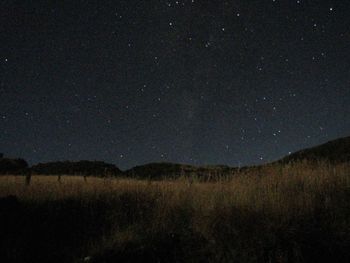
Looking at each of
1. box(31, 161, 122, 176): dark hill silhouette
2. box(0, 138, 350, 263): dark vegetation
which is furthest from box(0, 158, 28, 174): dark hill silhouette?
box(0, 138, 350, 263): dark vegetation

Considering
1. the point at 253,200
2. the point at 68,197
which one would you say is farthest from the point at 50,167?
the point at 253,200

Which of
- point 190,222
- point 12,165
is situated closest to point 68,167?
point 12,165

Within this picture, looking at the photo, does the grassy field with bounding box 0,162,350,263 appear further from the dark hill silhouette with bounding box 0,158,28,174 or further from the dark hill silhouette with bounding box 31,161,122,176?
the dark hill silhouette with bounding box 31,161,122,176

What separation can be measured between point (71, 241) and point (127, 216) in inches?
59.1

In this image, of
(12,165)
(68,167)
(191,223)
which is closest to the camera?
(191,223)

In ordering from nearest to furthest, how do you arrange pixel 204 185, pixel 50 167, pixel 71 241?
1. pixel 71 241
2. pixel 204 185
3. pixel 50 167

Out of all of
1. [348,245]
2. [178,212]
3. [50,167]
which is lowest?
[348,245]

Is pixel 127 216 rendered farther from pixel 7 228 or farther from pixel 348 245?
pixel 348 245

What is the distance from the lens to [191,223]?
25.4 feet

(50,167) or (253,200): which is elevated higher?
(50,167)

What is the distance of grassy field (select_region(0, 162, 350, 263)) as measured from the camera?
21.8 feet

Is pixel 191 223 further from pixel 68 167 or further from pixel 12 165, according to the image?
pixel 68 167

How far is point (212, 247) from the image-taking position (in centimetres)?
676

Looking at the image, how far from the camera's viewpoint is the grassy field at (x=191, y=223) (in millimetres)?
6633
